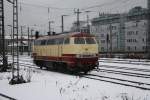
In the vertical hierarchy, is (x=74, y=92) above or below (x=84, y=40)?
below

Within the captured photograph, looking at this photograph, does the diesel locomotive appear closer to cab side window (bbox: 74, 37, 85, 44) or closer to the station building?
cab side window (bbox: 74, 37, 85, 44)

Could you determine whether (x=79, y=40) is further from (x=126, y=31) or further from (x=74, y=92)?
(x=126, y=31)

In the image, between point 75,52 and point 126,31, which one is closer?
point 75,52

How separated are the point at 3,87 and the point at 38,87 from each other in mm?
1902

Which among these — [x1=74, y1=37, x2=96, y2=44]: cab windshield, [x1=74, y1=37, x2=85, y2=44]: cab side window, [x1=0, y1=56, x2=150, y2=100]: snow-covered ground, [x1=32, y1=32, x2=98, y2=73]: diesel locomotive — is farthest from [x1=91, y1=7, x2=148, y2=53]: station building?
[x1=0, y1=56, x2=150, y2=100]: snow-covered ground

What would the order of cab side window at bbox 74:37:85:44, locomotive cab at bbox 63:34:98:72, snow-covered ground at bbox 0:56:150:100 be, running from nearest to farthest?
1. snow-covered ground at bbox 0:56:150:100
2. locomotive cab at bbox 63:34:98:72
3. cab side window at bbox 74:37:85:44

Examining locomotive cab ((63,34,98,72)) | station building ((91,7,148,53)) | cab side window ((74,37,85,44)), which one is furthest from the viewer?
station building ((91,7,148,53))

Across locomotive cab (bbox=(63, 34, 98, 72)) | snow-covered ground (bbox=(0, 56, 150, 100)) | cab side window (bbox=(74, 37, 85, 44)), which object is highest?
cab side window (bbox=(74, 37, 85, 44))

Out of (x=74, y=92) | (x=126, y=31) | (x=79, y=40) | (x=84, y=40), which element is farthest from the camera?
(x=126, y=31)

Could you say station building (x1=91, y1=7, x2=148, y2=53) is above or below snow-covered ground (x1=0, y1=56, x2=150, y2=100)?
above

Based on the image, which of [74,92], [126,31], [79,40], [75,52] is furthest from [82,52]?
[126,31]

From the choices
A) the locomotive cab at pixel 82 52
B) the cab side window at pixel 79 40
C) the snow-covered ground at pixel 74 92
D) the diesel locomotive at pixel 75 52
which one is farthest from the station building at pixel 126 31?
the snow-covered ground at pixel 74 92

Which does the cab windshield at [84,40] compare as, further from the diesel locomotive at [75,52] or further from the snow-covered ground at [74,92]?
the snow-covered ground at [74,92]

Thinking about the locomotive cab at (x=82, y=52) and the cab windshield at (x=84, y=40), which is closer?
the locomotive cab at (x=82, y=52)
